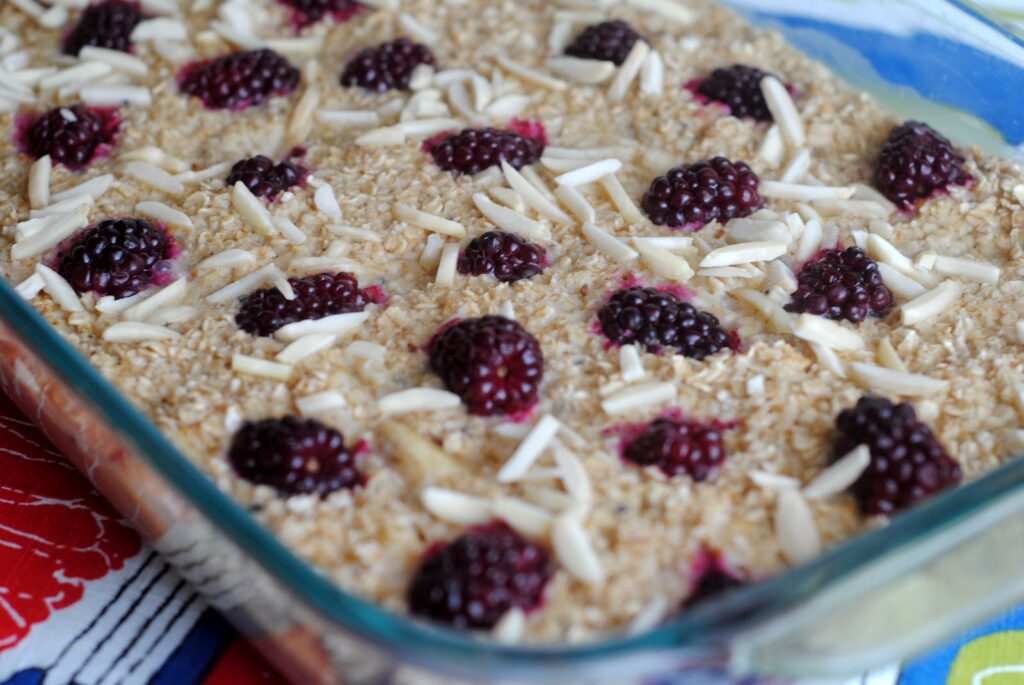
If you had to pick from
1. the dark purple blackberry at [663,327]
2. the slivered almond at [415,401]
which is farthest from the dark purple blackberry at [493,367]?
the dark purple blackberry at [663,327]

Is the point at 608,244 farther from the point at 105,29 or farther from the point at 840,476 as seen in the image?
the point at 105,29

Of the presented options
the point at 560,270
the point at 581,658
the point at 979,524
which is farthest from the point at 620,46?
the point at 581,658

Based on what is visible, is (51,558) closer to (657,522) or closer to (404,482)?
(404,482)

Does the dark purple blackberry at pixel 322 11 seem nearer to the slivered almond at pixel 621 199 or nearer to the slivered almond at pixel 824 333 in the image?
the slivered almond at pixel 621 199

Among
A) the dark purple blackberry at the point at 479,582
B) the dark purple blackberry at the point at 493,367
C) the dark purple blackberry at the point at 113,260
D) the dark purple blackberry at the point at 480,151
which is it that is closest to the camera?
the dark purple blackberry at the point at 479,582

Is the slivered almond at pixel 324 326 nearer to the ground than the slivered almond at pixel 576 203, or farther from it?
nearer to the ground

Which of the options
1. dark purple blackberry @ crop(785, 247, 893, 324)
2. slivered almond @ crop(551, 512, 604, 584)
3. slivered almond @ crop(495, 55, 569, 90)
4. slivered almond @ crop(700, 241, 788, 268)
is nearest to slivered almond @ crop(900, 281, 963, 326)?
dark purple blackberry @ crop(785, 247, 893, 324)

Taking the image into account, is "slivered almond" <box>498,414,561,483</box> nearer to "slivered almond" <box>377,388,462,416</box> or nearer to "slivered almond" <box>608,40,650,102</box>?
"slivered almond" <box>377,388,462,416</box>
